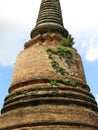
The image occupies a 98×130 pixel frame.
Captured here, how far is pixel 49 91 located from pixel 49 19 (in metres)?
4.36

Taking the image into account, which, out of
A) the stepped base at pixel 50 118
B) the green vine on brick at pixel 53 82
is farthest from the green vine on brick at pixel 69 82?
the stepped base at pixel 50 118

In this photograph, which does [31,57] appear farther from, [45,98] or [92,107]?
[92,107]

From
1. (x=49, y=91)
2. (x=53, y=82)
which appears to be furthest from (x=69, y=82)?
(x=49, y=91)

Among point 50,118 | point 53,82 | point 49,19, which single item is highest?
point 49,19

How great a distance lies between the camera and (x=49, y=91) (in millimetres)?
11008

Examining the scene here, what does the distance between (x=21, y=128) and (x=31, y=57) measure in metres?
3.28

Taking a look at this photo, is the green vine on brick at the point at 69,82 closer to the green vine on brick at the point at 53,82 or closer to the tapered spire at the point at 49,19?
the green vine on brick at the point at 53,82

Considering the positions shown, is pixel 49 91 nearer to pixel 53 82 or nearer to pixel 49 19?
pixel 53 82

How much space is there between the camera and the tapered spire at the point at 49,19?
14031mm

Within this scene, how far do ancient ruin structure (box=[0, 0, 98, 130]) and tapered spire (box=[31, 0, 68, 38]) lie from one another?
100 mm

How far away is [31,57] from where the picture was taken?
40.7ft

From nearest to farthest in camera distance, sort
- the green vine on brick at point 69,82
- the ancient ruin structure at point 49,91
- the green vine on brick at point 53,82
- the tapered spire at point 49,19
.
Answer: the ancient ruin structure at point 49,91 < the green vine on brick at point 53,82 < the green vine on brick at point 69,82 < the tapered spire at point 49,19

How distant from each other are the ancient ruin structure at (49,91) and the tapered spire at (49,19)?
10 centimetres

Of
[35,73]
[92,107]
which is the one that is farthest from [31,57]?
[92,107]
